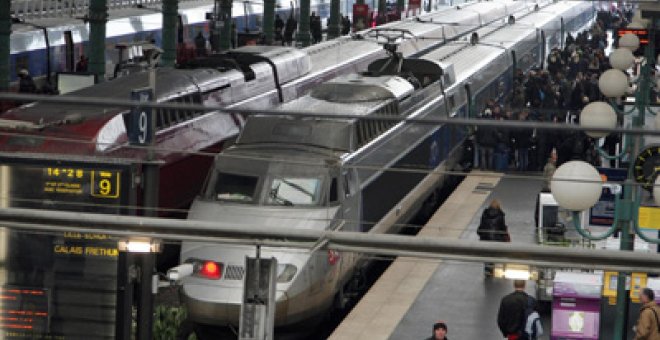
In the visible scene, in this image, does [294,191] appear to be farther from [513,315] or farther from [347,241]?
[347,241]

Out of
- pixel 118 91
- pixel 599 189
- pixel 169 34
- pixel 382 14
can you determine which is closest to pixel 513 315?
pixel 599 189

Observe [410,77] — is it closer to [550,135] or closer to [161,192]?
[550,135]

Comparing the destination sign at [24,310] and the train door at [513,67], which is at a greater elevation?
the destination sign at [24,310]

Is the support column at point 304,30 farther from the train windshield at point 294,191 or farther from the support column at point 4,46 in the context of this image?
the train windshield at point 294,191

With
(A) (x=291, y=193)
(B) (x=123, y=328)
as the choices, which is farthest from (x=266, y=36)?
(B) (x=123, y=328)

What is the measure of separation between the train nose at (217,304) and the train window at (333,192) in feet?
7.22

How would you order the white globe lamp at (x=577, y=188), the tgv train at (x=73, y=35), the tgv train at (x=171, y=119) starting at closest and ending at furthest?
the white globe lamp at (x=577, y=188)
the tgv train at (x=171, y=119)
the tgv train at (x=73, y=35)

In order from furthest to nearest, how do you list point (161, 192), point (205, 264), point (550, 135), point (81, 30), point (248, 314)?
point (81, 30) → point (550, 135) → point (161, 192) → point (205, 264) → point (248, 314)

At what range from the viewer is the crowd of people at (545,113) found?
94.6ft

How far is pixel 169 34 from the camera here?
3912cm

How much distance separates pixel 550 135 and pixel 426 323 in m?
10.2

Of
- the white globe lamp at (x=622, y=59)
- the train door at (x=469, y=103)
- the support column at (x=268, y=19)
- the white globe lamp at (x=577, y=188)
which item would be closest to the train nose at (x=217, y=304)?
the white globe lamp at (x=622, y=59)

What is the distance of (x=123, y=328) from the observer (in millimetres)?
14359

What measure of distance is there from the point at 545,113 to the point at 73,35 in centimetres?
1560
